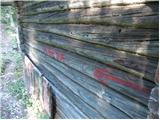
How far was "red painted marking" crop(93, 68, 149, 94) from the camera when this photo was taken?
6.36 feet

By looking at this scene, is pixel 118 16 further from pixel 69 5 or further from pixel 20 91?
pixel 20 91

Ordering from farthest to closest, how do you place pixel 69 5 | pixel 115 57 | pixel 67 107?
pixel 67 107
pixel 69 5
pixel 115 57

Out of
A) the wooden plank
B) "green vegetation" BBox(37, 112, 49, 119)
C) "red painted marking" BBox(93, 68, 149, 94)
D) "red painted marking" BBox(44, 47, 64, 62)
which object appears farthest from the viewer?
"green vegetation" BBox(37, 112, 49, 119)

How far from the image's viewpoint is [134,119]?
1.96m

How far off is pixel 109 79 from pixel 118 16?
1.76ft

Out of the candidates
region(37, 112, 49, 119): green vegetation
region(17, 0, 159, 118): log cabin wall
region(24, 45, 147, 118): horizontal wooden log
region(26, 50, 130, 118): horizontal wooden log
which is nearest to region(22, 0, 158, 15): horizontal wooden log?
region(17, 0, 159, 118): log cabin wall

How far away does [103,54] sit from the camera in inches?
91.6

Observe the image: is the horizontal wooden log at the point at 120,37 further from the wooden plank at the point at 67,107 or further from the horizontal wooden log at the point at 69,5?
the wooden plank at the point at 67,107

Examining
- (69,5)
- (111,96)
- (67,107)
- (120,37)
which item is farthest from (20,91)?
(120,37)

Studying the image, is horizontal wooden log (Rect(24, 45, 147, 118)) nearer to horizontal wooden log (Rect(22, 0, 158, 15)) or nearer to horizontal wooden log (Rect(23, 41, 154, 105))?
horizontal wooden log (Rect(23, 41, 154, 105))

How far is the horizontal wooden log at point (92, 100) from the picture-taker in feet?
7.63

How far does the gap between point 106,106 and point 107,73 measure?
1.04ft

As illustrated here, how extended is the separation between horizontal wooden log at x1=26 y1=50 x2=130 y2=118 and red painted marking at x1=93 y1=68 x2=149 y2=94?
0.22 m

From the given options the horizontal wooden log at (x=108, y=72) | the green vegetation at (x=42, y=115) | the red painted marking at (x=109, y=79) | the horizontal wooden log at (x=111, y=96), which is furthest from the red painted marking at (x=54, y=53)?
the green vegetation at (x=42, y=115)
